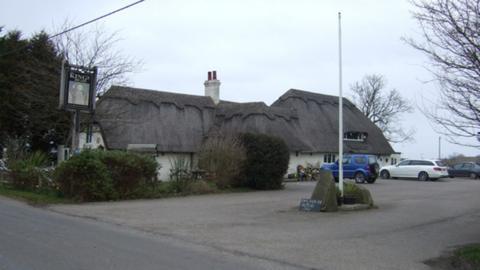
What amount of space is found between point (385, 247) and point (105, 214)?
8642 mm

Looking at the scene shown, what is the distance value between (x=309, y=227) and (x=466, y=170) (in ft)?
126

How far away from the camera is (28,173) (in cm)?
2317

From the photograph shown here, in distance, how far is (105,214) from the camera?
15.5 meters

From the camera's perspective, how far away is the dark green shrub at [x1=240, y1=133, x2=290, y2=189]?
26.0m

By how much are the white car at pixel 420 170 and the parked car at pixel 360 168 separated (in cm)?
541

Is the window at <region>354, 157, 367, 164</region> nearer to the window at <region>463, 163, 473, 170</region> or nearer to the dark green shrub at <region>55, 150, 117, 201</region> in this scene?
the window at <region>463, 163, 473, 170</region>

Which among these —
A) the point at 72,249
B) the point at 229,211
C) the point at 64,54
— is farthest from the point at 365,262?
the point at 64,54

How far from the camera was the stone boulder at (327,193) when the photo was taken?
667 inches

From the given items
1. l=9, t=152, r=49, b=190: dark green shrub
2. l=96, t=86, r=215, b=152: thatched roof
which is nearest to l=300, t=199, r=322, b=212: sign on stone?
l=9, t=152, r=49, b=190: dark green shrub

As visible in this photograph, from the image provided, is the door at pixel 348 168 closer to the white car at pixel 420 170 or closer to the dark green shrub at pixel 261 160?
the white car at pixel 420 170

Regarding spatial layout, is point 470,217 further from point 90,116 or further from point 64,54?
point 64,54

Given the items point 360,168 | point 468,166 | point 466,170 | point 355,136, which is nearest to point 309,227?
point 360,168

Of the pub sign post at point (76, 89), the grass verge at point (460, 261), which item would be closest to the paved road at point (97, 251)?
the grass verge at point (460, 261)

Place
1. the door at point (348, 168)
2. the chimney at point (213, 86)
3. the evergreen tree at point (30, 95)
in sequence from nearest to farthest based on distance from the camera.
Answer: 1. the evergreen tree at point (30, 95)
2. the door at point (348, 168)
3. the chimney at point (213, 86)
